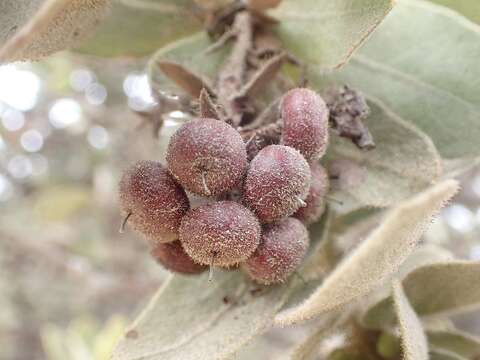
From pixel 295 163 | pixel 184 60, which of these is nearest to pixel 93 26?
pixel 184 60

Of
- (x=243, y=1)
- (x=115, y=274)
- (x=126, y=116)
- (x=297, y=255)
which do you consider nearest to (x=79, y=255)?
(x=115, y=274)

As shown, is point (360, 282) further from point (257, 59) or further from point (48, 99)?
point (48, 99)

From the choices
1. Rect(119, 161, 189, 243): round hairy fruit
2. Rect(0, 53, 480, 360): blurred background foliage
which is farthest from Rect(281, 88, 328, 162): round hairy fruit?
Rect(0, 53, 480, 360): blurred background foliage

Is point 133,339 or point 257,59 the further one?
point 257,59

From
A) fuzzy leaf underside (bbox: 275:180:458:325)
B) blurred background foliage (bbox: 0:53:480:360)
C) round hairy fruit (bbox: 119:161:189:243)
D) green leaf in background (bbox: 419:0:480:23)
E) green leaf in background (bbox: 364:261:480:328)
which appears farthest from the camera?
blurred background foliage (bbox: 0:53:480:360)

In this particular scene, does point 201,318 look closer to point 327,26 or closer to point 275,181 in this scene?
point 275,181

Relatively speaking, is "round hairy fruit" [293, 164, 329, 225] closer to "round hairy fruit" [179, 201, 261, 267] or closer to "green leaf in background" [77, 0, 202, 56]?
"round hairy fruit" [179, 201, 261, 267]
